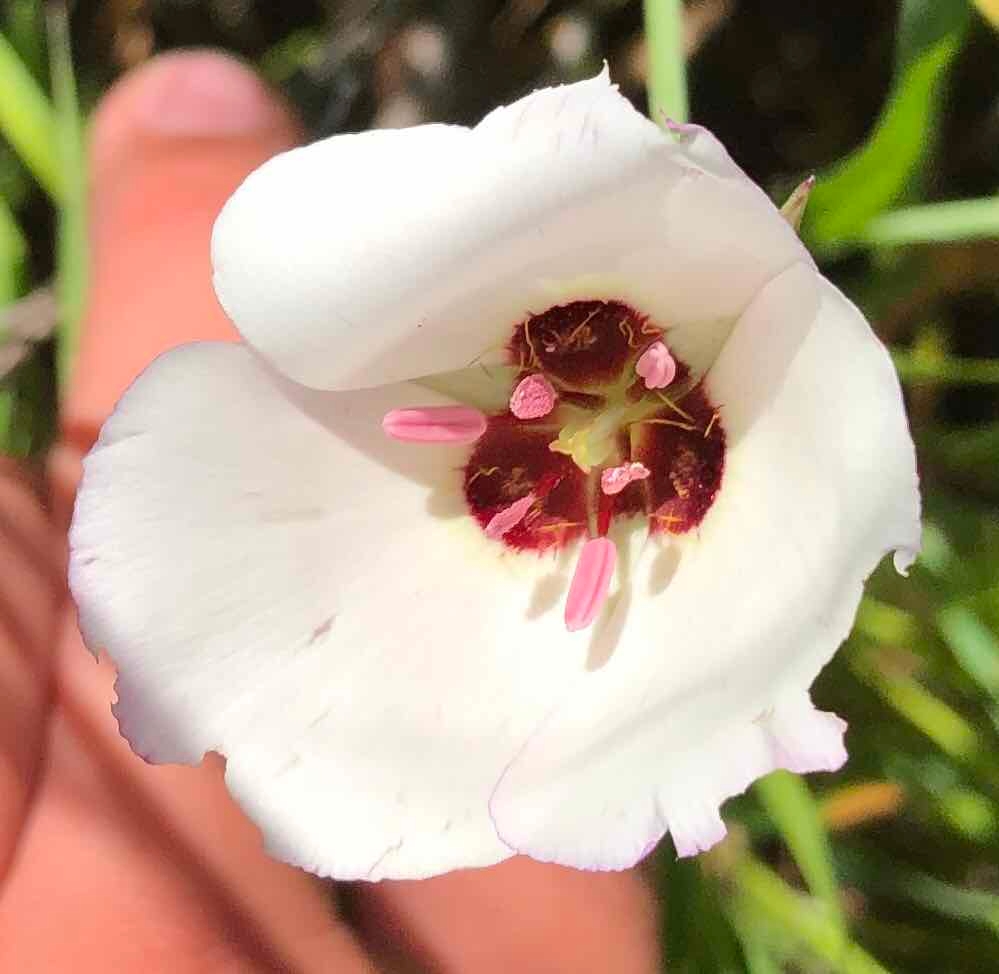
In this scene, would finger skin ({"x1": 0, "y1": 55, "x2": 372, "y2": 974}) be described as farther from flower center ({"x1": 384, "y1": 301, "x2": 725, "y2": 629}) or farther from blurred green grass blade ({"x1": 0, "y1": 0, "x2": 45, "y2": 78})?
flower center ({"x1": 384, "y1": 301, "x2": 725, "y2": 629})

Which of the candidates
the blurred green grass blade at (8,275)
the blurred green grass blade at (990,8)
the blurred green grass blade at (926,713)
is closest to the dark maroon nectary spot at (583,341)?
the blurred green grass blade at (990,8)

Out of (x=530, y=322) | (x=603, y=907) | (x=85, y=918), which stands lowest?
(x=603, y=907)

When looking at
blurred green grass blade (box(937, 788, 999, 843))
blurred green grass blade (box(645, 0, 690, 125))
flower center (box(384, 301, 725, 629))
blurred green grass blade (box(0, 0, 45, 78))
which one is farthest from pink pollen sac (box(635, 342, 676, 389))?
blurred green grass blade (box(0, 0, 45, 78))

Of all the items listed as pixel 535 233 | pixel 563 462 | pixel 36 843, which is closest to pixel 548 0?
pixel 563 462

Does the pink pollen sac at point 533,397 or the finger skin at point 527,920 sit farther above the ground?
the pink pollen sac at point 533,397

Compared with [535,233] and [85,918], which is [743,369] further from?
[85,918]

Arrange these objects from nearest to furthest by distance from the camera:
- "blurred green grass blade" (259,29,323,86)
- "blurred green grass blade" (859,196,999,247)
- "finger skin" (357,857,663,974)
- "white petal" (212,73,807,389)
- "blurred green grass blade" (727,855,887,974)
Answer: "white petal" (212,73,807,389), "blurred green grass blade" (859,196,999,247), "blurred green grass blade" (727,855,887,974), "finger skin" (357,857,663,974), "blurred green grass blade" (259,29,323,86)

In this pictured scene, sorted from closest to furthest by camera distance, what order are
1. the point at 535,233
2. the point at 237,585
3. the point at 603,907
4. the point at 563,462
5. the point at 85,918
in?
the point at 535,233 → the point at 237,585 → the point at 563,462 → the point at 85,918 → the point at 603,907

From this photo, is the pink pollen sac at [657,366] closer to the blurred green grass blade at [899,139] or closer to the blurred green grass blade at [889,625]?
the blurred green grass blade at [899,139]
